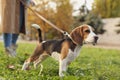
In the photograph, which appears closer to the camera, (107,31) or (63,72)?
(63,72)

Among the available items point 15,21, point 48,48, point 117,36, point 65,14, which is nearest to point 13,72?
point 48,48

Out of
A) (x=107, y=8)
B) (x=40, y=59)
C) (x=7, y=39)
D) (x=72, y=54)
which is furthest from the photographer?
(x=107, y=8)

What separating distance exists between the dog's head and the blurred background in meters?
26.1

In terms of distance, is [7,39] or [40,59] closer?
[40,59]

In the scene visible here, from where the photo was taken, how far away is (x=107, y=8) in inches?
2461

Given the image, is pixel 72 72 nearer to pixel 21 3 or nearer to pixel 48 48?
pixel 48 48

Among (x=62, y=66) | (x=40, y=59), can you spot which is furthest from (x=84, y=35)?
(x=40, y=59)

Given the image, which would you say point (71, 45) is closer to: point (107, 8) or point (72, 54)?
point (72, 54)

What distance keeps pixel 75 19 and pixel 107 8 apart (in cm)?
1549

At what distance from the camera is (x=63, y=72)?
6.32 metres

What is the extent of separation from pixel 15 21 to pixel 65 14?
30.8 m

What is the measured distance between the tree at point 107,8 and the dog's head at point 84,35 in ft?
180

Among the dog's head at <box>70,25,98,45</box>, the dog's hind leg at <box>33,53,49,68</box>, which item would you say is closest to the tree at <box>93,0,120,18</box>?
the dog's hind leg at <box>33,53,49,68</box>

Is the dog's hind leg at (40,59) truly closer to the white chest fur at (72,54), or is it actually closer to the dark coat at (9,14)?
the white chest fur at (72,54)
